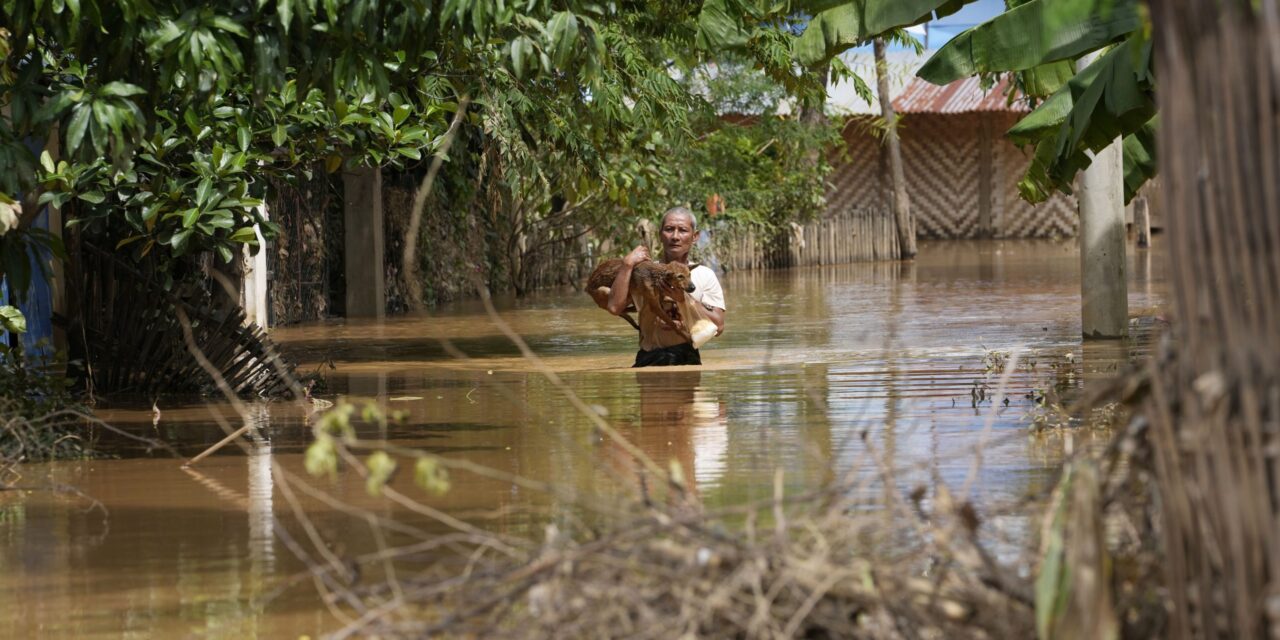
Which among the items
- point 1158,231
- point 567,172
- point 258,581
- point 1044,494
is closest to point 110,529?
point 258,581

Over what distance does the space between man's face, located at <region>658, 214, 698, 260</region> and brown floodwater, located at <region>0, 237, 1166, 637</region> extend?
0.81 meters

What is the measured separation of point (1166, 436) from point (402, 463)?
4.69 meters

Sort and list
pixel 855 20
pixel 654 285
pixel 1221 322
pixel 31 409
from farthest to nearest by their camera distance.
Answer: pixel 654 285 < pixel 855 20 < pixel 31 409 < pixel 1221 322

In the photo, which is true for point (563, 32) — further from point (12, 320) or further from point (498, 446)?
point (12, 320)

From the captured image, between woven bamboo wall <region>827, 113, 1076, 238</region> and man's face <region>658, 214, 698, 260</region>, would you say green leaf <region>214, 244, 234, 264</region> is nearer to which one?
man's face <region>658, 214, 698, 260</region>

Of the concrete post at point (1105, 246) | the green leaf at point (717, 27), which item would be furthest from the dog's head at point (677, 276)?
the concrete post at point (1105, 246)

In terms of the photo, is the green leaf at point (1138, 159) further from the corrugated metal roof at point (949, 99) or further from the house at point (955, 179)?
the house at point (955, 179)

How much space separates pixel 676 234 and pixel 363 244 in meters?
8.44

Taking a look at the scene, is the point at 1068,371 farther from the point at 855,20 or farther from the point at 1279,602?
the point at 1279,602

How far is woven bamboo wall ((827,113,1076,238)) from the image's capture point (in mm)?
35500

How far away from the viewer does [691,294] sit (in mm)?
11055

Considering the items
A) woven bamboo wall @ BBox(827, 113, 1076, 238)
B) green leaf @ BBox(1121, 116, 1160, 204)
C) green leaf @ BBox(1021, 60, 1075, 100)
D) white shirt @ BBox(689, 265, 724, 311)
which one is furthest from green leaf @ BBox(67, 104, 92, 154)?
woven bamboo wall @ BBox(827, 113, 1076, 238)

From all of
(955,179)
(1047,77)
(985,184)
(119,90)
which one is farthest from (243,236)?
(985,184)

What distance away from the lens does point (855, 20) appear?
10023 millimetres
